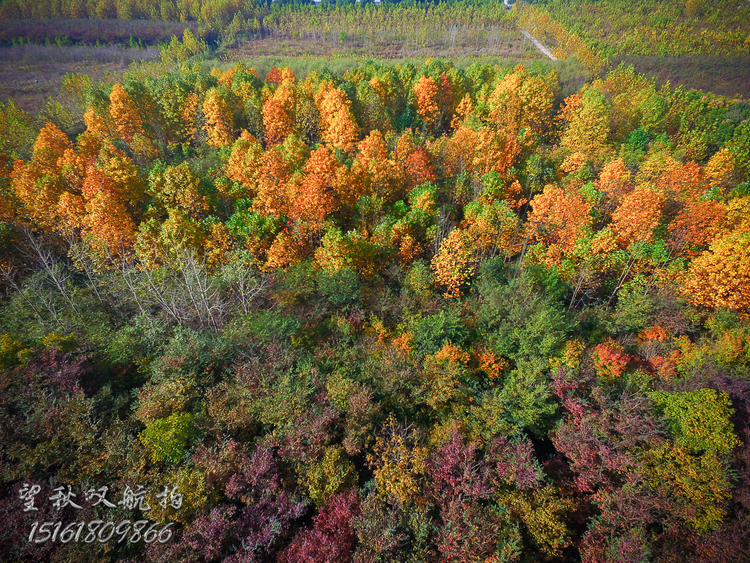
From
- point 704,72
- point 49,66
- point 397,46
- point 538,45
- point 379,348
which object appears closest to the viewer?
point 379,348

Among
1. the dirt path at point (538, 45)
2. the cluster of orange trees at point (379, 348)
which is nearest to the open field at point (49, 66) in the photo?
the cluster of orange trees at point (379, 348)

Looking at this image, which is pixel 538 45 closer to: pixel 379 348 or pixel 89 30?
pixel 379 348

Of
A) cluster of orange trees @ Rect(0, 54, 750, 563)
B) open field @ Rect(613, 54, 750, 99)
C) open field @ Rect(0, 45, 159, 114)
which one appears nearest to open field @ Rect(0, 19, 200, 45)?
open field @ Rect(0, 45, 159, 114)

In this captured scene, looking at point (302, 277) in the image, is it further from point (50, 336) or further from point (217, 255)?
point (50, 336)

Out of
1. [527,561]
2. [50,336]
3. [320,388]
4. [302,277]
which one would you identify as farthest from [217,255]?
[527,561]

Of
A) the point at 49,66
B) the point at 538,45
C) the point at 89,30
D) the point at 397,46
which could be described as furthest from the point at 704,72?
the point at 89,30

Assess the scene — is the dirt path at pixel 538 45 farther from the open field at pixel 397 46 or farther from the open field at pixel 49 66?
the open field at pixel 49 66

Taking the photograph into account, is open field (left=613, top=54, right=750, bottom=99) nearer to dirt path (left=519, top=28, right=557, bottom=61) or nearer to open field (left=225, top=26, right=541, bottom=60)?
dirt path (left=519, top=28, right=557, bottom=61)

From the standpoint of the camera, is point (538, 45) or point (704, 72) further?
point (538, 45)

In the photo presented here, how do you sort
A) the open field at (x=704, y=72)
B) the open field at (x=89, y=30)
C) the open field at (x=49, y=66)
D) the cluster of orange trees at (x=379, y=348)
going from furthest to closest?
the open field at (x=89, y=30), the open field at (x=704, y=72), the open field at (x=49, y=66), the cluster of orange trees at (x=379, y=348)
